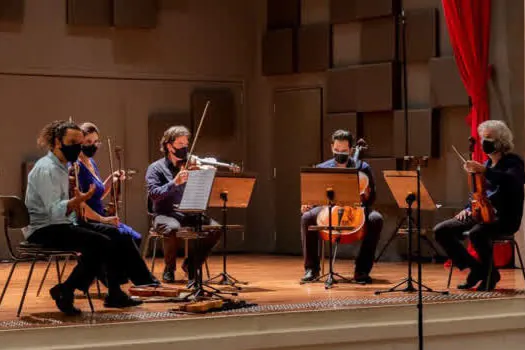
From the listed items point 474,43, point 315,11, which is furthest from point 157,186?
point 315,11

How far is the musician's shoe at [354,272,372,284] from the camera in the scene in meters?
7.14

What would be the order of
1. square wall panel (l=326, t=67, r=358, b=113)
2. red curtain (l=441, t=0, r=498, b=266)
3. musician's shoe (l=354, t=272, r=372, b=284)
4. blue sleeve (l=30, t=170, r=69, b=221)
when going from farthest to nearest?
square wall panel (l=326, t=67, r=358, b=113) → red curtain (l=441, t=0, r=498, b=266) → musician's shoe (l=354, t=272, r=372, b=284) → blue sleeve (l=30, t=170, r=69, b=221)

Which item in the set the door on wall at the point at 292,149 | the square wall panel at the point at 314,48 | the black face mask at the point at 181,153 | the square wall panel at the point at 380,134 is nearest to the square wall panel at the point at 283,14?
the square wall panel at the point at 314,48

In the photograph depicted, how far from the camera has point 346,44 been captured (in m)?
9.80

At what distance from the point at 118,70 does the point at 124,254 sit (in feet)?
14.0

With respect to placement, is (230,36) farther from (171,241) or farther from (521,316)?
(521,316)

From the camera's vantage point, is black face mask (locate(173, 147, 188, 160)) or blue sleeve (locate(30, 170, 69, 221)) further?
black face mask (locate(173, 147, 188, 160))

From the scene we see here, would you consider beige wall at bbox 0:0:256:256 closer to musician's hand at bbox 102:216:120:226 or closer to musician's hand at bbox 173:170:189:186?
musician's hand at bbox 173:170:189:186

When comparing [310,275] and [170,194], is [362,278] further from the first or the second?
[170,194]

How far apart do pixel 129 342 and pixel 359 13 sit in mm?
5413

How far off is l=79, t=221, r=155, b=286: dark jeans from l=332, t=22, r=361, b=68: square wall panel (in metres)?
4.30

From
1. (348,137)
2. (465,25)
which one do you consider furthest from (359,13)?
→ (348,137)

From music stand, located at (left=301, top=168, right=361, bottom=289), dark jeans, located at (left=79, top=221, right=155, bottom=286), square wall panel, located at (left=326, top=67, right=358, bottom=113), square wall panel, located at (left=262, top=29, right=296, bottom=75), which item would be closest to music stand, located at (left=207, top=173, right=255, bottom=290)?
music stand, located at (left=301, top=168, right=361, bottom=289)

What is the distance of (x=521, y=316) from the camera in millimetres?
6000
